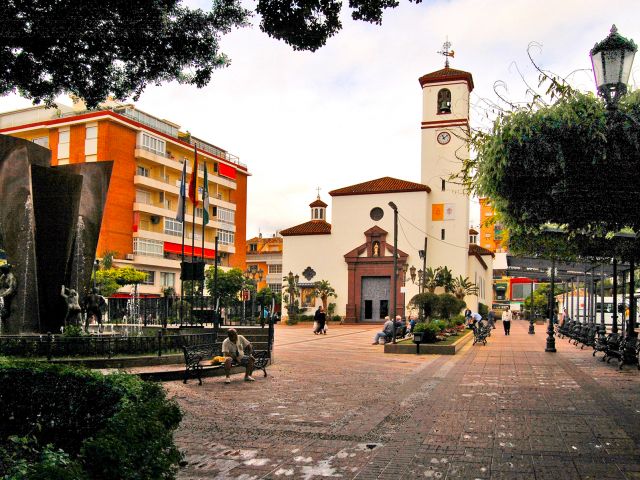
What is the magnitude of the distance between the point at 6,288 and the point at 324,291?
153ft

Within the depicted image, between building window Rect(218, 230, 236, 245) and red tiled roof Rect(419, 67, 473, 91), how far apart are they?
25.7 meters

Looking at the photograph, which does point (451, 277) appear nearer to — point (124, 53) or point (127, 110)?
point (127, 110)

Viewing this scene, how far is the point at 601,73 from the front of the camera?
6742mm

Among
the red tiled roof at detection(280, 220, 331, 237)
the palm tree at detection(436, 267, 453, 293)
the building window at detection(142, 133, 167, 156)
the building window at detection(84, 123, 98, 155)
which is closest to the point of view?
the building window at detection(84, 123, 98, 155)

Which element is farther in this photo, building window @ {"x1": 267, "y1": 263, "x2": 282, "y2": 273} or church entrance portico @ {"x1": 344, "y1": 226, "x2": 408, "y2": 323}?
building window @ {"x1": 267, "y1": 263, "x2": 282, "y2": 273}

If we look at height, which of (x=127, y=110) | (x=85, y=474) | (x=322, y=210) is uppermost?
(x=127, y=110)

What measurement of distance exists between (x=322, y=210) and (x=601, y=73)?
6777 centimetres

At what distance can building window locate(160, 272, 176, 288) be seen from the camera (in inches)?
2378

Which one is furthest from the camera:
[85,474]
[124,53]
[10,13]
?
[124,53]

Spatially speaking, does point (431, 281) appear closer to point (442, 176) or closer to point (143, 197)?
point (442, 176)

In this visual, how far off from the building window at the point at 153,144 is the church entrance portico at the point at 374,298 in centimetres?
2271

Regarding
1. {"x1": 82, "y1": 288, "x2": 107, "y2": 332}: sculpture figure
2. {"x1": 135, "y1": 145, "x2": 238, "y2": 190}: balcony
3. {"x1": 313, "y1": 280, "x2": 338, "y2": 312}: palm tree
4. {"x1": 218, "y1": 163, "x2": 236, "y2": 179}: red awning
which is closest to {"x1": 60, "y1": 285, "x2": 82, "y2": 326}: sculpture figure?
{"x1": 82, "y1": 288, "x2": 107, "y2": 332}: sculpture figure

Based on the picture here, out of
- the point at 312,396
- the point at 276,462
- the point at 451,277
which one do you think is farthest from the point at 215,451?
the point at 451,277

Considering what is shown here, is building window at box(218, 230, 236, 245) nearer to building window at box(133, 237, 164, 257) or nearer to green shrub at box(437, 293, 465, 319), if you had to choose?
building window at box(133, 237, 164, 257)
